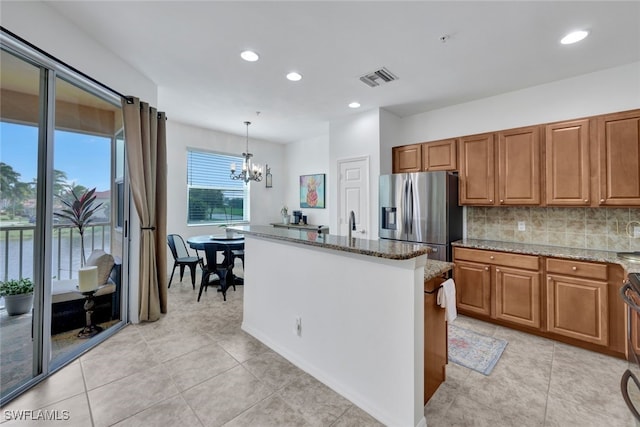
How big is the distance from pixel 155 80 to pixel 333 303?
10.7ft

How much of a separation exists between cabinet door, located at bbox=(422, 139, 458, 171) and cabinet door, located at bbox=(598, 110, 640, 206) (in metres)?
1.35

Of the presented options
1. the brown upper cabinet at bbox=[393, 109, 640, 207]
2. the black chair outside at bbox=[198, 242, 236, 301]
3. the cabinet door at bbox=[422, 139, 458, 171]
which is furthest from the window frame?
the brown upper cabinet at bbox=[393, 109, 640, 207]

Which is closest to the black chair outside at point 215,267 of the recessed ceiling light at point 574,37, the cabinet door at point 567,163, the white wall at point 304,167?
the white wall at point 304,167

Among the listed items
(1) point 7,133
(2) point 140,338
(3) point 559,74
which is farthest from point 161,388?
(3) point 559,74

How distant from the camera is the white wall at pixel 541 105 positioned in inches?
106

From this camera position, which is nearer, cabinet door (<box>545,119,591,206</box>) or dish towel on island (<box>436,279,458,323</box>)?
dish towel on island (<box>436,279,458,323</box>)

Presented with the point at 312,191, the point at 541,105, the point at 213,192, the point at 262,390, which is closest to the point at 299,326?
the point at 262,390

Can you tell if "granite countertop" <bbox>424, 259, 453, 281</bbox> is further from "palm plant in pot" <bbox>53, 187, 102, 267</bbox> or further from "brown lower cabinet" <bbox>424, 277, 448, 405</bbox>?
"palm plant in pot" <bbox>53, 187, 102, 267</bbox>

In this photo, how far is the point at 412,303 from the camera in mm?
1542

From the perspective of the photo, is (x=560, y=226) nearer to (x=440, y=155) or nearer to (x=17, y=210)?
(x=440, y=155)

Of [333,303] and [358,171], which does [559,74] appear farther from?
[333,303]

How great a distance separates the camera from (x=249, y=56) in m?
2.59

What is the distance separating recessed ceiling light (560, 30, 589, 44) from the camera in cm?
220

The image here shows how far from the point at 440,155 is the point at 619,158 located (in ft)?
5.45
